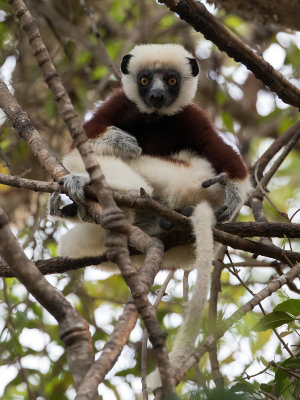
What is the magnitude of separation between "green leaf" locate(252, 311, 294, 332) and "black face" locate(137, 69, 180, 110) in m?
1.88

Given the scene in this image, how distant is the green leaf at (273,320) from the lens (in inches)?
127

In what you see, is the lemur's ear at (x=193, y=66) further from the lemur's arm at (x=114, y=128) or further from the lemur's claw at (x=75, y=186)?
the lemur's claw at (x=75, y=186)

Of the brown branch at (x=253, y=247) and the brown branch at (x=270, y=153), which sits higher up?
the brown branch at (x=270, y=153)

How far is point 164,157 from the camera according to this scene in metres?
3.84

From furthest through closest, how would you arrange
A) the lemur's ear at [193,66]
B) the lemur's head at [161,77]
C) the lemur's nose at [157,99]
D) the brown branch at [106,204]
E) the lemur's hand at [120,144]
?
the lemur's ear at [193,66] → the lemur's head at [161,77] → the lemur's nose at [157,99] → the lemur's hand at [120,144] → the brown branch at [106,204]

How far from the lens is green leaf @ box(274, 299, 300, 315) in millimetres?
3312

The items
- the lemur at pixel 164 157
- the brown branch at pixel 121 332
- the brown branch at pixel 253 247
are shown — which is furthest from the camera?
the lemur at pixel 164 157

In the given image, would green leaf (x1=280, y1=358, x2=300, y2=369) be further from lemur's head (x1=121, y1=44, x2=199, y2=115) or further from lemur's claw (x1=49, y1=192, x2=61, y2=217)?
lemur's head (x1=121, y1=44, x2=199, y2=115)

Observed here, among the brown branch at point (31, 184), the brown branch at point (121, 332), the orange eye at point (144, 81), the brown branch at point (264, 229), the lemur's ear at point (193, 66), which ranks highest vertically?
the lemur's ear at point (193, 66)

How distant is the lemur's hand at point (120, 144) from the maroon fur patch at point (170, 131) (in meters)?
0.11

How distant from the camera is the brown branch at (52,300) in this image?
2002mm

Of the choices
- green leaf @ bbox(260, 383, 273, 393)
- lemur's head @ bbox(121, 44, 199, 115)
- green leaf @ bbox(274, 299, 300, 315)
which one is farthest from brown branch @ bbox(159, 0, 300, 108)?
green leaf @ bbox(260, 383, 273, 393)

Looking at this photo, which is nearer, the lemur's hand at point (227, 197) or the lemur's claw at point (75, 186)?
the lemur's claw at point (75, 186)

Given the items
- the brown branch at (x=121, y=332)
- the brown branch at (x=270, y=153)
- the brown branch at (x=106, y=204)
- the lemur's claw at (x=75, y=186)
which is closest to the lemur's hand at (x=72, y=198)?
the lemur's claw at (x=75, y=186)
